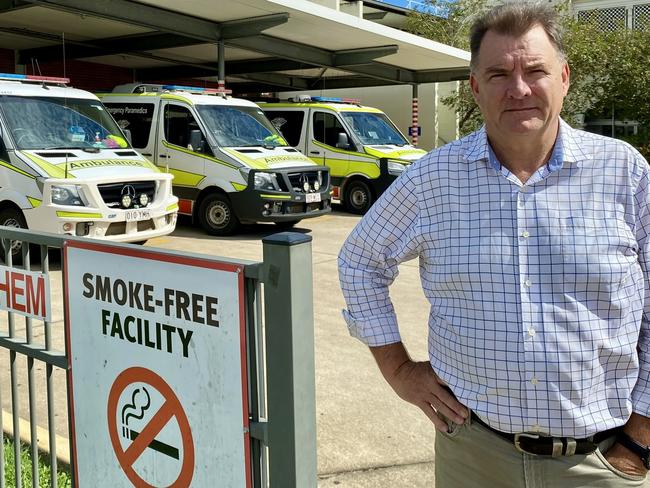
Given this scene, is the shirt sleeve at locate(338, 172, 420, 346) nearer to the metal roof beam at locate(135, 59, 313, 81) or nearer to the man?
the man

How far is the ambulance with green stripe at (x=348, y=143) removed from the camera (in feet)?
46.0

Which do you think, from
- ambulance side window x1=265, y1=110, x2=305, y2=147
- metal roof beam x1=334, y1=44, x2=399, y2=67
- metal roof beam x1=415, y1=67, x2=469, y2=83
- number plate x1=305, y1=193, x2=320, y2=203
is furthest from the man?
metal roof beam x1=415, y1=67, x2=469, y2=83

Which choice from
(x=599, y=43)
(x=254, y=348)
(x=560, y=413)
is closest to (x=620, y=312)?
(x=560, y=413)

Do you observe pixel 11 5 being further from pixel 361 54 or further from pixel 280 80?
pixel 280 80

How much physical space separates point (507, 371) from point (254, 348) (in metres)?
0.64

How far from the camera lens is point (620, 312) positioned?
1794mm

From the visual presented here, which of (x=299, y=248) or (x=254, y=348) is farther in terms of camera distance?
(x=254, y=348)

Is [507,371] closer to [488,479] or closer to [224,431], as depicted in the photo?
[488,479]

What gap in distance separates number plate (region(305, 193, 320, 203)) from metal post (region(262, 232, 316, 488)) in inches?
384

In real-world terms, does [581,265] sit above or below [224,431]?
above

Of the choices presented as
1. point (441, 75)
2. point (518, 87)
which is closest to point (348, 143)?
point (441, 75)

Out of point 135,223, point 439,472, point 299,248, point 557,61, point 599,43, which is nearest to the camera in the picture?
point 299,248

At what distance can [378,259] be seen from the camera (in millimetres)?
2080

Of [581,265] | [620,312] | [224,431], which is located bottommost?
[224,431]
